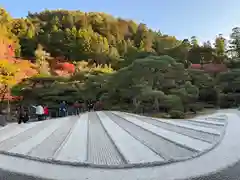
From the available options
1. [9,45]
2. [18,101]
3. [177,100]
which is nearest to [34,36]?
[9,45]

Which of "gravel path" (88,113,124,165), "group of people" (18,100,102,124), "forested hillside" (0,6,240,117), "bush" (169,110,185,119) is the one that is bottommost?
"gravel path" (88,113,124,165)

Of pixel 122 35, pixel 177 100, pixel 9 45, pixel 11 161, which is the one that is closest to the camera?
pixel 11 161

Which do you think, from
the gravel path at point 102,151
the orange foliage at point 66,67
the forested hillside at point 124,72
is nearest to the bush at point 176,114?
the forested hillside at point 124,72

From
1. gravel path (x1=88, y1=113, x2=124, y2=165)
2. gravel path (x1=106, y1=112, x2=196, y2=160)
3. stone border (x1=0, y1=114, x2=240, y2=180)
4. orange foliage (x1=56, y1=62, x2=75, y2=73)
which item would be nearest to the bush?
gravel path (x1=106, y1=112, x2=196, y2=160)

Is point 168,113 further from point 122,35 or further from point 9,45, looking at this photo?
point 122,35

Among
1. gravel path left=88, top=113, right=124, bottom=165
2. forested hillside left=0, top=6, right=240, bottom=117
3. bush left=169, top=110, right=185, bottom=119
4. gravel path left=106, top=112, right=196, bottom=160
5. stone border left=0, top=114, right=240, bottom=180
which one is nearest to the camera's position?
stone border left=0, top=114, right=240, bottom=180

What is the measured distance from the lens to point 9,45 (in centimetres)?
2161

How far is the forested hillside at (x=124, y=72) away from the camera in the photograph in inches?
437

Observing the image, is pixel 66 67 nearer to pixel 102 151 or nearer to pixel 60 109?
pixel 60 109

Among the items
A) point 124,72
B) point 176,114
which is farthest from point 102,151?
point 124,72

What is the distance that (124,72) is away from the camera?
11.3 meters

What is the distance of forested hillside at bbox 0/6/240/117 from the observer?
11102 mm

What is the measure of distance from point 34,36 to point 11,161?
24536 mm

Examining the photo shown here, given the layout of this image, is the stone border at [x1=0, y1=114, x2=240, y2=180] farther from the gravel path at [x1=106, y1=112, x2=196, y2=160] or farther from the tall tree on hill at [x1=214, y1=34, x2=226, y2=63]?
the tall tree on hill at [x1=214, y1=34, x2=226, y2=63]
